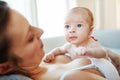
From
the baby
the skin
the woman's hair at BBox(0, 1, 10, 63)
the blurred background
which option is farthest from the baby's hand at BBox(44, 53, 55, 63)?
the blurred background

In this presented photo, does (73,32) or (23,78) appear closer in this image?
(23,78)

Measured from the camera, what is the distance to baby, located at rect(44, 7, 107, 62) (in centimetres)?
73

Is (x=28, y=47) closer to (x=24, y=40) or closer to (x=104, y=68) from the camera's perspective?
(x=24, y=40)

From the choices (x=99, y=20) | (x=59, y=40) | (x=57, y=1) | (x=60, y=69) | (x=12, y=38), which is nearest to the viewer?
(x=12, y=38)

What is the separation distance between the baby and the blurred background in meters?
0.75

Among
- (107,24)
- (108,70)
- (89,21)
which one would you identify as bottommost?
(107,24)

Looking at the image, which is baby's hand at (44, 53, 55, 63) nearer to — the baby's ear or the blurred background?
the baby's ear

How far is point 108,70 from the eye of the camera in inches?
27.2

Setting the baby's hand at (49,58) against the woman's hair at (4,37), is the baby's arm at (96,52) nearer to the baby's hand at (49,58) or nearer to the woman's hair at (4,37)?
the baby's hand at (49,58)

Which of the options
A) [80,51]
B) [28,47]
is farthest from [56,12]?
[28,47]

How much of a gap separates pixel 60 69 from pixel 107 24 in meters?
1.71

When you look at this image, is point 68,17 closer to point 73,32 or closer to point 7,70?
point 73,32

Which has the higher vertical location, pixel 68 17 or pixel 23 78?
pixel 68 17

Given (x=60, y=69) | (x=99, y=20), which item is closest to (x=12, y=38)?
(x=60, y=69)
